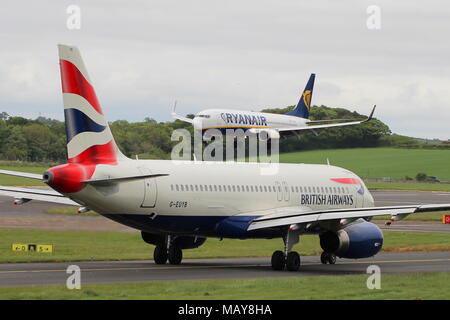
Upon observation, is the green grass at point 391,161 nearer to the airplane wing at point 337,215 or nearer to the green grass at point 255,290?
the airplane wing at point 337,215

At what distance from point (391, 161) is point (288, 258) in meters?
101

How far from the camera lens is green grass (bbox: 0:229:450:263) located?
3538cm

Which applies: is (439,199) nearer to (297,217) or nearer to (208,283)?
(297,217)

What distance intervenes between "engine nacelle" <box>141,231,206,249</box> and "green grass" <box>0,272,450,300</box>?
24.6ft

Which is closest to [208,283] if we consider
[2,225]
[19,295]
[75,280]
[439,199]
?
[75,280]

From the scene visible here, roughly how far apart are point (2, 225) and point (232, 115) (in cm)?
4994

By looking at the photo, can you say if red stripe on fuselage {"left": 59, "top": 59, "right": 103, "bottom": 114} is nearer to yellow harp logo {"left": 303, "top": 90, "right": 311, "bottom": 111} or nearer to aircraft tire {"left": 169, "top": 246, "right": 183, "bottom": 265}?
aircraft tire {"left": 169, "top": 246, "right": 183, "bottom": 265}

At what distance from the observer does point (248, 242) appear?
45.4 metres

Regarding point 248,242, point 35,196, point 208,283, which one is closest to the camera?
point 208,283

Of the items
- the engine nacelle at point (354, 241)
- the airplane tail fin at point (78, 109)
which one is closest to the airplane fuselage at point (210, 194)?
the airplane tail fin at point (78, 109)

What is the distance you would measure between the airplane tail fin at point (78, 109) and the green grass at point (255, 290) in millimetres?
5036

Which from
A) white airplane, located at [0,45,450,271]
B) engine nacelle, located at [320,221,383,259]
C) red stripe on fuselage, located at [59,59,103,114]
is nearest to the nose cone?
white airplane, located at [0,45,450,271]

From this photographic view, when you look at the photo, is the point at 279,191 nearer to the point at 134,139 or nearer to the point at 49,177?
the point at 49,177

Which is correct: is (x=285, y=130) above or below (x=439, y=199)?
above
